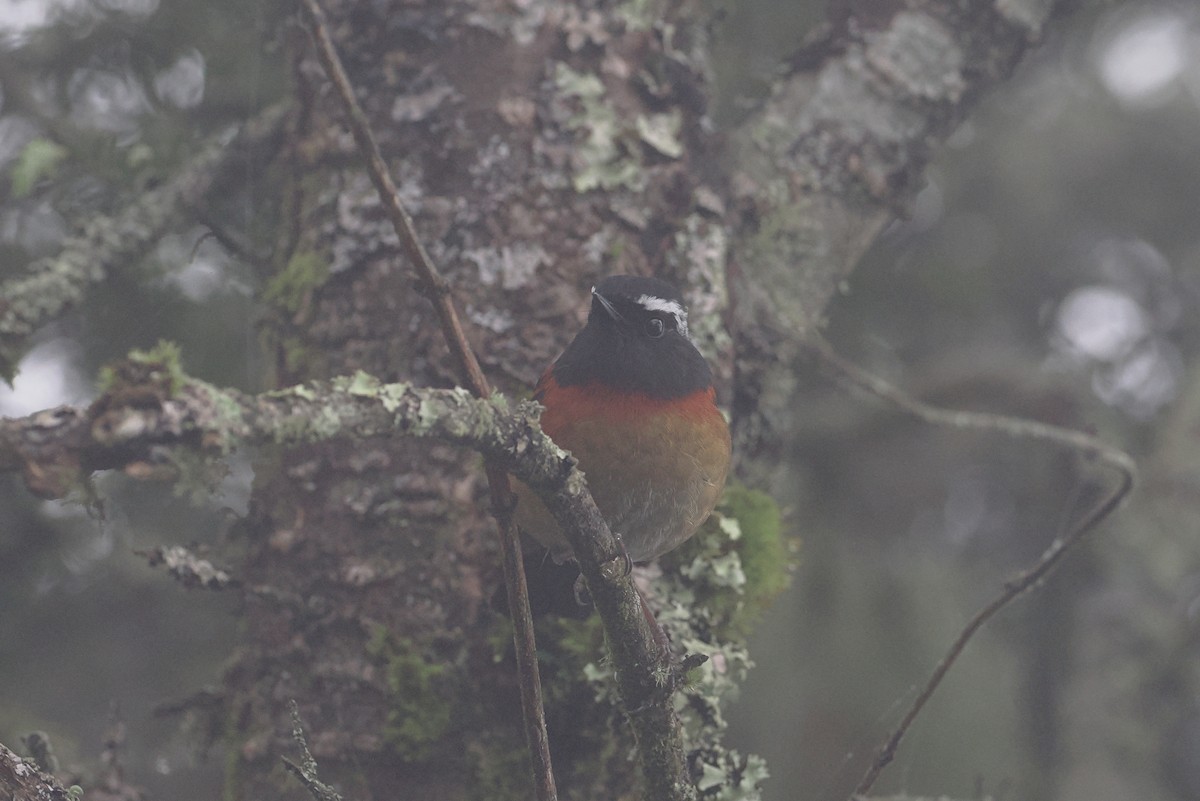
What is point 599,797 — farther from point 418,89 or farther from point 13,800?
point 418,89

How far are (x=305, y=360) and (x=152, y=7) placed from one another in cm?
184

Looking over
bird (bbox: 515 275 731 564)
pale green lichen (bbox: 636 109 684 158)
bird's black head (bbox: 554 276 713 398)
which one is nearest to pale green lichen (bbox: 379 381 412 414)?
bird (bbox: 515 275 731 564)

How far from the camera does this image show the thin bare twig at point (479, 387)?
93.0 inches

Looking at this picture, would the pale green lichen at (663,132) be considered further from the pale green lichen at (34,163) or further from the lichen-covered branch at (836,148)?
the pale green lichen at (34,163)

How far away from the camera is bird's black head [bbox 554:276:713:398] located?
2.90 m

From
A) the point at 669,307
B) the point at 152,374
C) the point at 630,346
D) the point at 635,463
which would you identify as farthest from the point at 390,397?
the point at 669,307

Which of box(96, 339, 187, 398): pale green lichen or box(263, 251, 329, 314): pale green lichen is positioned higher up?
box(96, 339, 187, 398): pale green lichen

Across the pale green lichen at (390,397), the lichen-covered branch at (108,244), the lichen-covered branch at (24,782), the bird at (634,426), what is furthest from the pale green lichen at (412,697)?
the pale green lichen at (390,397)

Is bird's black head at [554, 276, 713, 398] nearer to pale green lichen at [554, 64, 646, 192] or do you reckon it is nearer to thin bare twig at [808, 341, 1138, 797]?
pale green lichen at [554, 64, 646, 192]

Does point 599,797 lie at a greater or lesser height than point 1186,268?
lesser

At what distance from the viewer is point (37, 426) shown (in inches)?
57.8

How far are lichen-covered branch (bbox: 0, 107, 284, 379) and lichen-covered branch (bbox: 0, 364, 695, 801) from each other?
136 centimetres

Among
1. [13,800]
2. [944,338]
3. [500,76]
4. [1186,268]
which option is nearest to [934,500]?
[944,338]

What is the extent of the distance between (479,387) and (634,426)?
0.58 meters
